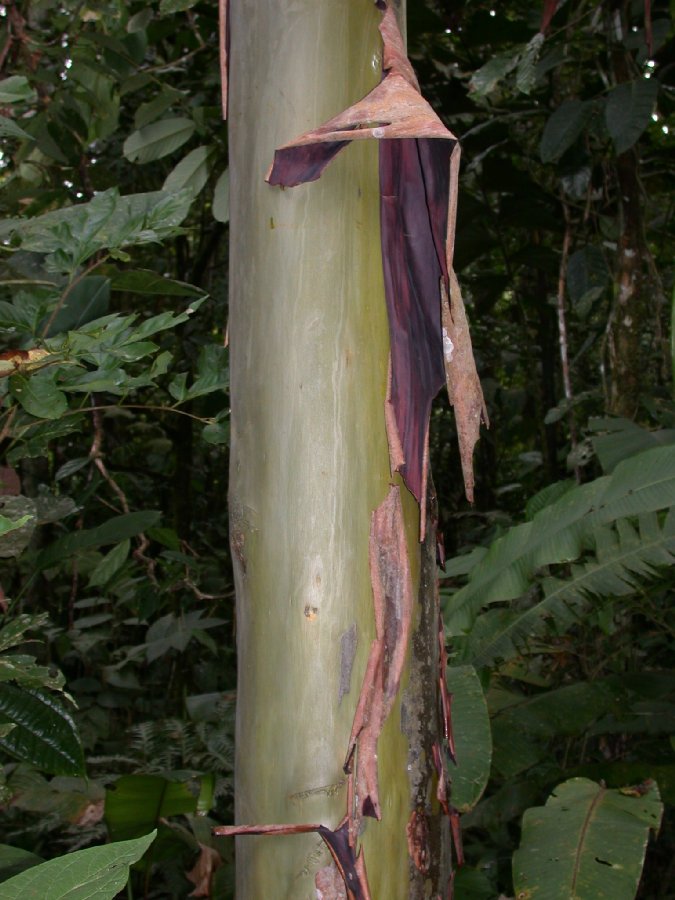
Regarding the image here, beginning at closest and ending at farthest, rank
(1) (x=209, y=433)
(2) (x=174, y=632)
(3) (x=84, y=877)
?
(3) (x=84, y=877) → (1) (x=209, y=433) → (2) (x=174, y=632)

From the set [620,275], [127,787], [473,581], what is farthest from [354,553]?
[620,275]

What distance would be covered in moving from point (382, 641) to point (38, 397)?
1.53ft

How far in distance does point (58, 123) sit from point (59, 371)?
1.17 metres

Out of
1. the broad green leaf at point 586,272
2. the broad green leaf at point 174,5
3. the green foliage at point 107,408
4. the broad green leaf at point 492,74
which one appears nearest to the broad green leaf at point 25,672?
the green foliage at point 107,408

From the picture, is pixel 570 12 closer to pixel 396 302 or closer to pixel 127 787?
pixel 396 302

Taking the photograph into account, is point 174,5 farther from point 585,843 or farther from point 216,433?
point 585,843

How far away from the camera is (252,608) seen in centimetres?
66

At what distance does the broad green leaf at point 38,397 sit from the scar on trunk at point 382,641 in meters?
0.40

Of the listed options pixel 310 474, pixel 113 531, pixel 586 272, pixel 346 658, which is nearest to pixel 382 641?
pixel 346 658

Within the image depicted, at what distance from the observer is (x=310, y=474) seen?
0.64 metres

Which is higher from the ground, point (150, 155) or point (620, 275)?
point (150, 155)

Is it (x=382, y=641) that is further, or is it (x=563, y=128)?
(x=563, y=128)

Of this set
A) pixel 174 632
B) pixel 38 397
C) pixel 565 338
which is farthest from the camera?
pixel 174 632

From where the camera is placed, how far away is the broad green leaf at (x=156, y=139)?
1.81 m
